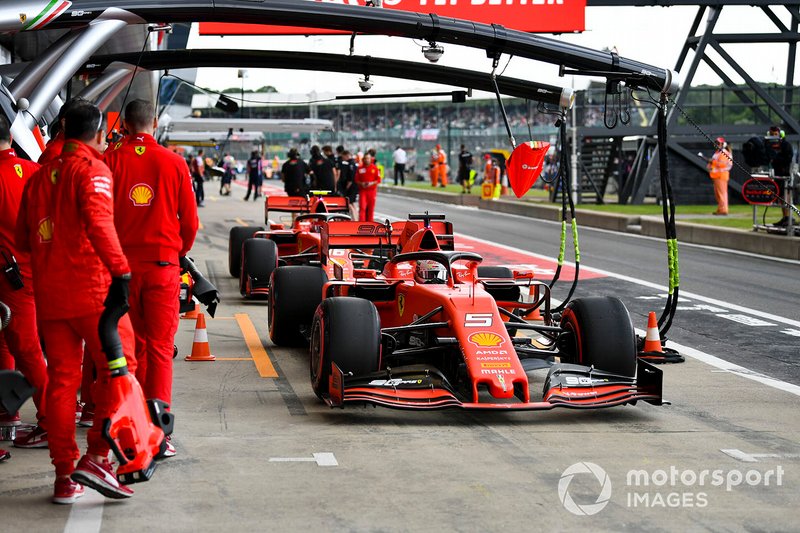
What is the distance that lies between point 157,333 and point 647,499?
2.88m

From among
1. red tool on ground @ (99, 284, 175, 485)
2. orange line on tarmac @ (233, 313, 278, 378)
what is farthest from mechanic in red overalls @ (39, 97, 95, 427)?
orange line on tarmac @ (233, 313, 278, 378)

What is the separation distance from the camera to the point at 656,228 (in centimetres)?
2559

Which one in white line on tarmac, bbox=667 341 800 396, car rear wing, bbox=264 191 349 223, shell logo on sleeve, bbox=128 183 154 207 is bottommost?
white line on tarmac, bbox=667 341 800 396

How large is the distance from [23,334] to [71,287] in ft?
4.35

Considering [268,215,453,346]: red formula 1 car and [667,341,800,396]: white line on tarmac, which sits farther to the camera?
[268,215,453,346]: red formula 1 car

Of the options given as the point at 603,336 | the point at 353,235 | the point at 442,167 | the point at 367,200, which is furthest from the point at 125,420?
the point at 442,167

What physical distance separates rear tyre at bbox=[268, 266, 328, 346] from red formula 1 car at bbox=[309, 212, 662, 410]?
1417 millimetres

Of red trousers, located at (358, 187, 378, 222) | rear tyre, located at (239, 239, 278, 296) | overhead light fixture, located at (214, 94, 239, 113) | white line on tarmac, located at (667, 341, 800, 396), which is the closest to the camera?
white line on tarmac, located at (667, 341, 800, 396)

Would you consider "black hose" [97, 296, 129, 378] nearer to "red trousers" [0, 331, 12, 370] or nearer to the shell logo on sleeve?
the shell logo on sleeve

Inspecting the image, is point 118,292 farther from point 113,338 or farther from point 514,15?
point 514,15

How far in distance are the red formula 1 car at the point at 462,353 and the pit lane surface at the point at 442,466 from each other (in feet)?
0.63

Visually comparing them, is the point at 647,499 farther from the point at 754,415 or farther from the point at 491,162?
the point at 491,162

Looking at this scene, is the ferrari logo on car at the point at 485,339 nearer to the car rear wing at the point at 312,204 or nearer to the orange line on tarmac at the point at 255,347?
the orange line on tarmac at the point at 255,347

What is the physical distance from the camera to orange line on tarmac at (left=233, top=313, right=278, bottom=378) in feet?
31.9
